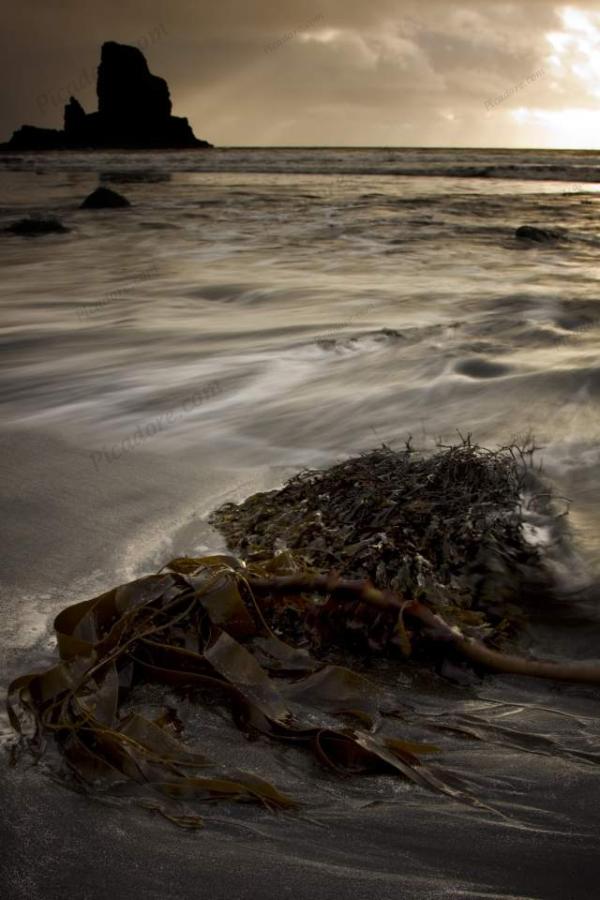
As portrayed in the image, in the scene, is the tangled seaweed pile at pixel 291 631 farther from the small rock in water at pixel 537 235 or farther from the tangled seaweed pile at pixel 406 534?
the small rock in water at pixel 537 235

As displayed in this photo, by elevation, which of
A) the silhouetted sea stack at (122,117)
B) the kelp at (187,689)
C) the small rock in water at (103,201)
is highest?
the silhouetted sea stack at (122,117)

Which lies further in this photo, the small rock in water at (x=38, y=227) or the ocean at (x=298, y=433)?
the small rock in water at (x=38, y=227)

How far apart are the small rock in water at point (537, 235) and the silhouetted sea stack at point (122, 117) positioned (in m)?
89.8

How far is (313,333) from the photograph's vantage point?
5.84 metres

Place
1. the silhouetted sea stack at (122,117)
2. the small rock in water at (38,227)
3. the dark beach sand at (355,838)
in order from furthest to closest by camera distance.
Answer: the silhouetted sea stack at (122,117) → the small rock in water at (38,227) → the dark beach sand at (355,838)

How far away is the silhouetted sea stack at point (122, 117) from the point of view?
96062 millimetres

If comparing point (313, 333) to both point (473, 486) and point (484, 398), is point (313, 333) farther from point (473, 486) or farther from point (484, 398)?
point (473, 486)

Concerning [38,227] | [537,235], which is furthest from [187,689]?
[38,227]

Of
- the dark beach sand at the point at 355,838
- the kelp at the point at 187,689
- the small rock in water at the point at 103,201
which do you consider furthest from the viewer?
the small rock in water at the point at 103,201

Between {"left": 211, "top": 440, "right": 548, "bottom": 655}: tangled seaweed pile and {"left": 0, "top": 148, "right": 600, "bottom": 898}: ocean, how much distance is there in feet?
0.49

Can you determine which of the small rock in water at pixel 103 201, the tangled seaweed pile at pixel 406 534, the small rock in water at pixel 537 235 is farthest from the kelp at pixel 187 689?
the small rock in water at pixel 103 201

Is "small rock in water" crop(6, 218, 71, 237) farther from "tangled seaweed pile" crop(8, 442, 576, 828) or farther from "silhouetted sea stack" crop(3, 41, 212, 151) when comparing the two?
"silhouetted sea stack" crop(3, 41, 212, 151)

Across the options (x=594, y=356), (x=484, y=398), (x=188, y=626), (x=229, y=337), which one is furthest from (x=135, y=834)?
(x=229, y=337)

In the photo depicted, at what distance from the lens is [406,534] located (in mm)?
2383
